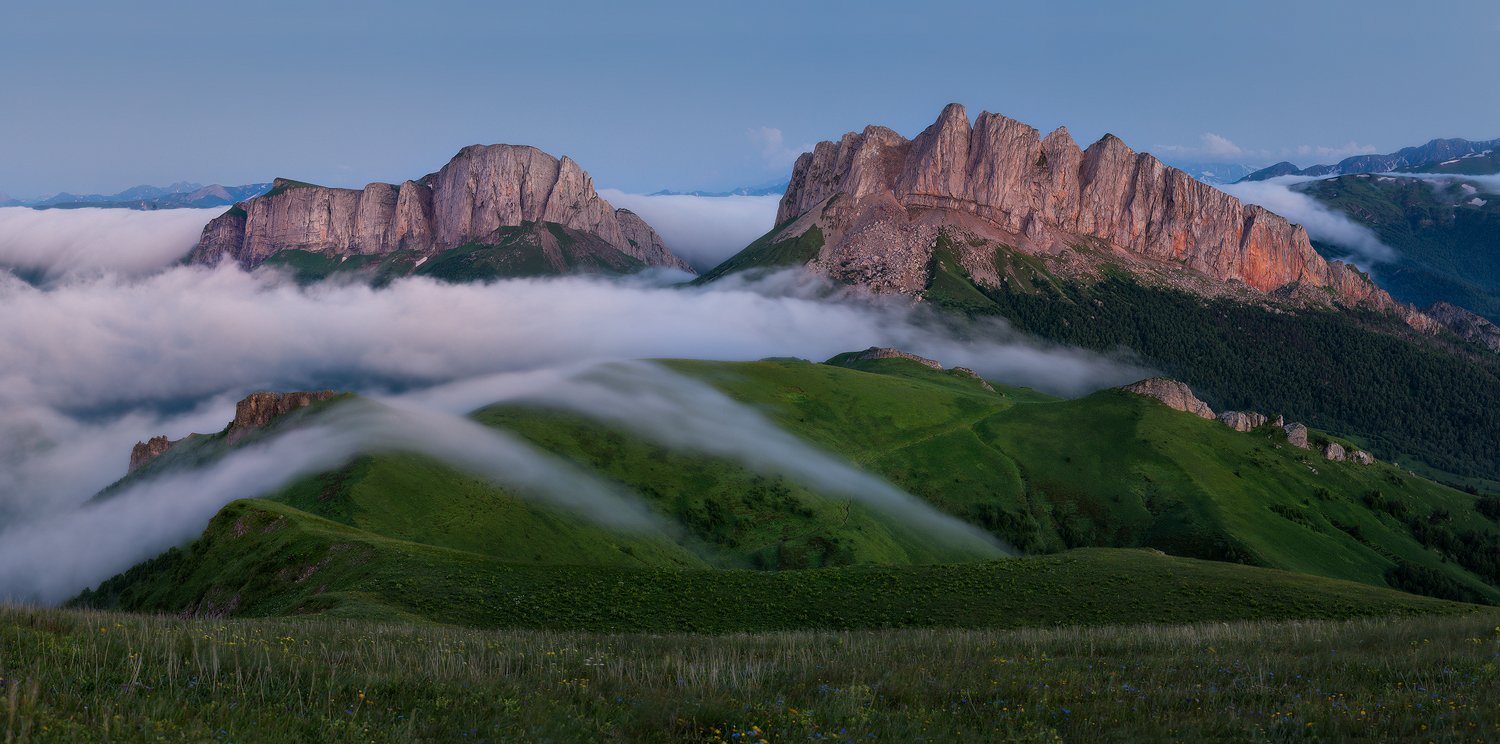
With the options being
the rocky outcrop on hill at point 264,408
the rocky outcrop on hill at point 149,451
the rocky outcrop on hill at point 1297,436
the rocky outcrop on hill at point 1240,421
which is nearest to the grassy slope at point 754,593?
the rocky outcrop on hill at point 264,408

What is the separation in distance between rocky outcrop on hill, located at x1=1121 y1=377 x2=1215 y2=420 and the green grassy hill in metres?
5.99

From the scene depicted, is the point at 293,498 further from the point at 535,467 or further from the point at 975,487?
the point at 975,487

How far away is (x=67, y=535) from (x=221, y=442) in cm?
3557

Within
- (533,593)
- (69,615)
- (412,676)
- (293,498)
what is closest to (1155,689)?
(412,676)

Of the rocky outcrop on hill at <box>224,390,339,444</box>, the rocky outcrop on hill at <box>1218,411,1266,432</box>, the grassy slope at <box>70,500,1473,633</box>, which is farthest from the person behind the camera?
the rocky outcrop on hill at <box>1218,411,1266,432</box>

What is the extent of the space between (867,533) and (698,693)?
105 m

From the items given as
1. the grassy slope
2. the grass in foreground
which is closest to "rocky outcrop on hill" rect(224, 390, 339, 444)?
the grassy slope

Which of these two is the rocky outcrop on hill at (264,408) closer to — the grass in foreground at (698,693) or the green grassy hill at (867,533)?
the green grassy hill at (867,533)

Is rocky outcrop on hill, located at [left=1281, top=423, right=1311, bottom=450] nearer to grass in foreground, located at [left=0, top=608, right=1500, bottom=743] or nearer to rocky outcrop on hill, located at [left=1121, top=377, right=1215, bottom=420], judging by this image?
rocky outcrop on hill, located at [left=1121, top=377, right=1215, bottom=420]

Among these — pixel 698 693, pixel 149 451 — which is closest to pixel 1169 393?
pixel 698 693

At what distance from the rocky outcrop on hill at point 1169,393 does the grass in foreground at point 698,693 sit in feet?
578

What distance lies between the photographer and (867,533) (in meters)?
119

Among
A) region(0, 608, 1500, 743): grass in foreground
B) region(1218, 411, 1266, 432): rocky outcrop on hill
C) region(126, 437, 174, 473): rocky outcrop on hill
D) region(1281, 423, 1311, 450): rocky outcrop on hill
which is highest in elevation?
region(0, 608, 1500, 743): grass in foreground

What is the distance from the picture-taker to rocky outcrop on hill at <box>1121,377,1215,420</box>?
18500 centimetres
